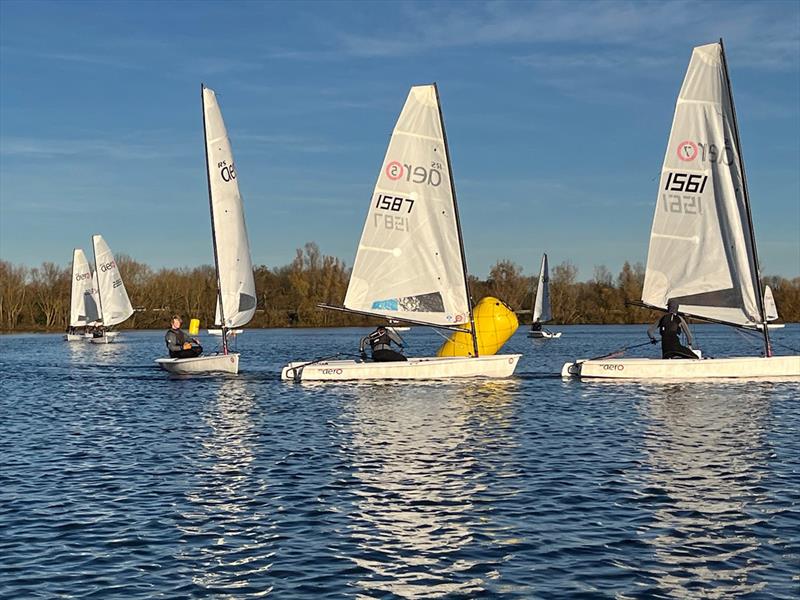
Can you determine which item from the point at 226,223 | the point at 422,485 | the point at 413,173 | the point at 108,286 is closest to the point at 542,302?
the point at 108,286

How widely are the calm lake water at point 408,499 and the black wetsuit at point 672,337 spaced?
3639 millimetres

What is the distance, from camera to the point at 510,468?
54.4 feet

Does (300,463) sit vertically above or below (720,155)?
below

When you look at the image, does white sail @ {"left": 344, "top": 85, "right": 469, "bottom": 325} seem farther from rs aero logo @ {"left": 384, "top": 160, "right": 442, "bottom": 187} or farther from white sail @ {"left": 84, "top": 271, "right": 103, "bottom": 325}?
white sail @ {"left": 84, "top": 271, "right": 103, "bottom": 325}

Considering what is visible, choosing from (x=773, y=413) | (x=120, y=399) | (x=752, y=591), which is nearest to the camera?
(x=752, y=591)

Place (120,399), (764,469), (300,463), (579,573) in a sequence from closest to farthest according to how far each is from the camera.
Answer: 1. (579,573)
2. (764,469)
3. (300,463)
4. (120,399)

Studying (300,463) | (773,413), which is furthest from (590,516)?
(773,413)

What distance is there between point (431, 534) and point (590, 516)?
7.43 feet

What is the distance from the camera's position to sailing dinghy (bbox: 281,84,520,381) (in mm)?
33062

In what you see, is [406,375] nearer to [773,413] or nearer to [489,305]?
[489,305]

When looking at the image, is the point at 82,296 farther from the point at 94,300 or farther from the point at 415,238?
the point at 415,238

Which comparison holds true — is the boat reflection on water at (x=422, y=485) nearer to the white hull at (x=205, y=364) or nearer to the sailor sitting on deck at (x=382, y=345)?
the sailor sitting on deck at (x=382, y=345)

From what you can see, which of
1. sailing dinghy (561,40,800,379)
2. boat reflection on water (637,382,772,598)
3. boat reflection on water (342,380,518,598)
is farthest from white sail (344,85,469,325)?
boat reflection on water (637,382,772,598)

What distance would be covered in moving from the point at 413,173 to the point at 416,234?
6.91 feet
